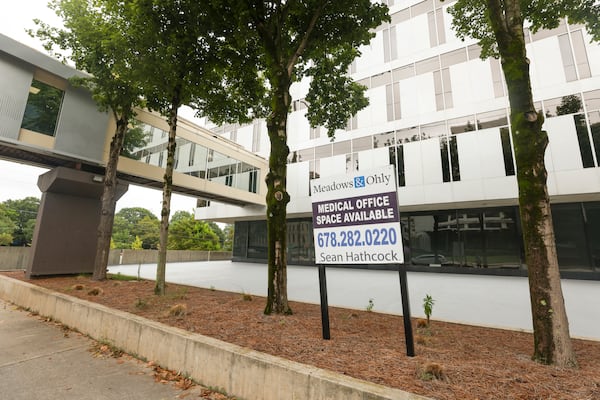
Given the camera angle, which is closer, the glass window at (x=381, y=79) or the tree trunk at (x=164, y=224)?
the tree trunk at (x=164, y=224)

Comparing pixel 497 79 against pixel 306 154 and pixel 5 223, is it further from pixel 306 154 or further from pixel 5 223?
pixel 5 223

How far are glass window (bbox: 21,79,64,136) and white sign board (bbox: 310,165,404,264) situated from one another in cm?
1146

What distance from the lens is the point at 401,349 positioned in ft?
11.9

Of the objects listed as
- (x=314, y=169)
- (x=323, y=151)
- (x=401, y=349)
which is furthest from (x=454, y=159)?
(x=401, y=349)

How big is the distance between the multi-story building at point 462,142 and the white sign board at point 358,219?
12968 mm

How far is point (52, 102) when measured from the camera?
34.6 feet

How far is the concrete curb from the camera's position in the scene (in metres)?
2.51

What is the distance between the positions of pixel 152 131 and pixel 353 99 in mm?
10525

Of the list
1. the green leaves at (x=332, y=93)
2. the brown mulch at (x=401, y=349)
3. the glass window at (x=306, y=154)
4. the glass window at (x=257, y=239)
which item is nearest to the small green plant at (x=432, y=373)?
the brown mulch at (x=401, y=349)

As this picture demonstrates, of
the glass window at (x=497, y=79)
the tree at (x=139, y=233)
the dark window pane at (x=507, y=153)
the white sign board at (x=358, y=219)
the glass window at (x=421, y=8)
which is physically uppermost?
the glass window at (x=421, y=8)

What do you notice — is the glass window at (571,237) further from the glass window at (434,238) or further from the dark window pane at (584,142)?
the glass window at (434,238)

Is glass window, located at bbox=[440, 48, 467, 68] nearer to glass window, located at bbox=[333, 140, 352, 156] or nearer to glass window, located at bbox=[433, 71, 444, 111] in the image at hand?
glass window, located at bbox=[433, 71, 444, 111]

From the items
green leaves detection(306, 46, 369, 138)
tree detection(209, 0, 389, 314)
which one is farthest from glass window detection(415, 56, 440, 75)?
tree detection(209, 0, 389, 314)

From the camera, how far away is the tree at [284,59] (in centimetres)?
548
